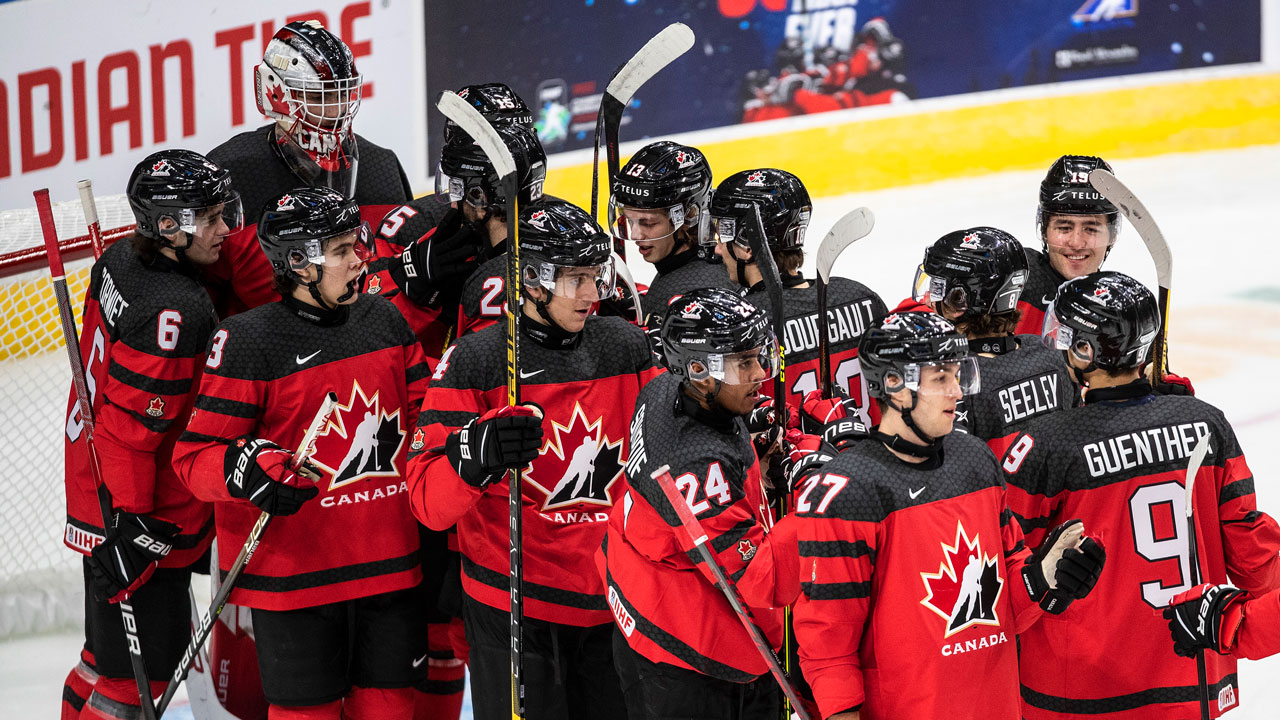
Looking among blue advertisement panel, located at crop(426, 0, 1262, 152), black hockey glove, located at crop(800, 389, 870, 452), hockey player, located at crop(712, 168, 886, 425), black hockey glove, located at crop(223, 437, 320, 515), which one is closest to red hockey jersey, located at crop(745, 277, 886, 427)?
hockey player, located at crop(712, 168, 886, 425)

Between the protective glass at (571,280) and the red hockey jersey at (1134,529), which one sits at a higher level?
the protective glass at (571,280)

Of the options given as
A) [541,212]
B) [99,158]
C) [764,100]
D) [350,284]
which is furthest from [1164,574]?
[764,100]

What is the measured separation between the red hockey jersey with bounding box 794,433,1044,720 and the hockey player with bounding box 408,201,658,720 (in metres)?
0.70

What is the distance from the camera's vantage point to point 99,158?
6113 millimetres

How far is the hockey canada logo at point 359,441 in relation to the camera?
10.6ft

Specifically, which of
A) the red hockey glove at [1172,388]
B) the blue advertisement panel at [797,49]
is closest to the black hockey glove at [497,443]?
the red hockey glove at [1172,388]

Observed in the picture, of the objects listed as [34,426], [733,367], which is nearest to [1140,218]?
[733,367]

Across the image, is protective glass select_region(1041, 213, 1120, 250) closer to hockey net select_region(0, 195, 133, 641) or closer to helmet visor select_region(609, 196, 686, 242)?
helmet visor select_region(609, 196, 686, 242)

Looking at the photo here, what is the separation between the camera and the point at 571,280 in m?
3.05

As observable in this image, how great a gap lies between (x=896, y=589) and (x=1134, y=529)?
666 millimetres

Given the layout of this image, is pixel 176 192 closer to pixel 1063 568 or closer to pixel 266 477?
pixel 266 477

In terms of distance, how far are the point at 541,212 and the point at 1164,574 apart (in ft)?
4.73

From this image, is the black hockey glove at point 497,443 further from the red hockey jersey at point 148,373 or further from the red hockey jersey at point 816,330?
the red hockey jersey at point 816,330

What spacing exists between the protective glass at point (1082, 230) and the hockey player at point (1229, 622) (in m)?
1.70
